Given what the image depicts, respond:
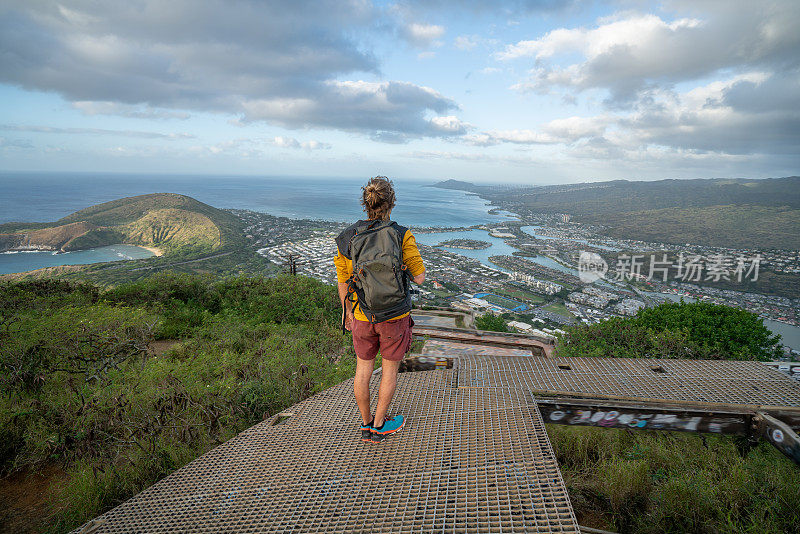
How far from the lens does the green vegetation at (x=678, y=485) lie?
1752mm

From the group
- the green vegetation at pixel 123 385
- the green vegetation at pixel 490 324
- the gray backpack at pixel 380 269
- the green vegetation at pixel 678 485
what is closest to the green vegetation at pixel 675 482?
the green vegetation at pixel 678 485

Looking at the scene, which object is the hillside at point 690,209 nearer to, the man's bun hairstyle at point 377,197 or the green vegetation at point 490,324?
the green vegetation at point 490,324

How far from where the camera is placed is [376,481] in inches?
71.2

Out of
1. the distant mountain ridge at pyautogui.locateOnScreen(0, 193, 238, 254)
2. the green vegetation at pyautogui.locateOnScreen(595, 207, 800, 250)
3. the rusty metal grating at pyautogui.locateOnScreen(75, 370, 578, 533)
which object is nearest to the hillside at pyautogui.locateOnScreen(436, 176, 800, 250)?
the green vegetation at pyautogui.locateOnScreen(595, 207, 800, 250)

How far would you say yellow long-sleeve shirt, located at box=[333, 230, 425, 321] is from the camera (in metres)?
2.06

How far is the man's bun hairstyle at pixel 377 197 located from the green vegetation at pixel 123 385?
1940 millimetres

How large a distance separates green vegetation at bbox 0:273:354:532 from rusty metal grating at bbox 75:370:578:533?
63 centimetres

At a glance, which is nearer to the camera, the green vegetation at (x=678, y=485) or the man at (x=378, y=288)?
the green vegetation at (x=678, y=485)

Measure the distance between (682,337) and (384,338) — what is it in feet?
18.0

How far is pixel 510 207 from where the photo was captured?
84438 mm

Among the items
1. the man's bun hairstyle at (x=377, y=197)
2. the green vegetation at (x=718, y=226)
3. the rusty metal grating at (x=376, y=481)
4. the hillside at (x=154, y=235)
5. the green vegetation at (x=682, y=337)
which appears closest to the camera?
the rusty metal grating at (x=376, y=481)

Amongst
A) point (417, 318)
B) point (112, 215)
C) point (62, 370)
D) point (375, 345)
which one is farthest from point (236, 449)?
point (112, 215)

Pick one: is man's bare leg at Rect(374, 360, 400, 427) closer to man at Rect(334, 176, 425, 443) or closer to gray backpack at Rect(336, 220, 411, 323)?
man at Rect(334, 176, 425, 443)

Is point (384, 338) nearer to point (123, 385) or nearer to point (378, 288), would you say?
point (378, 288)
